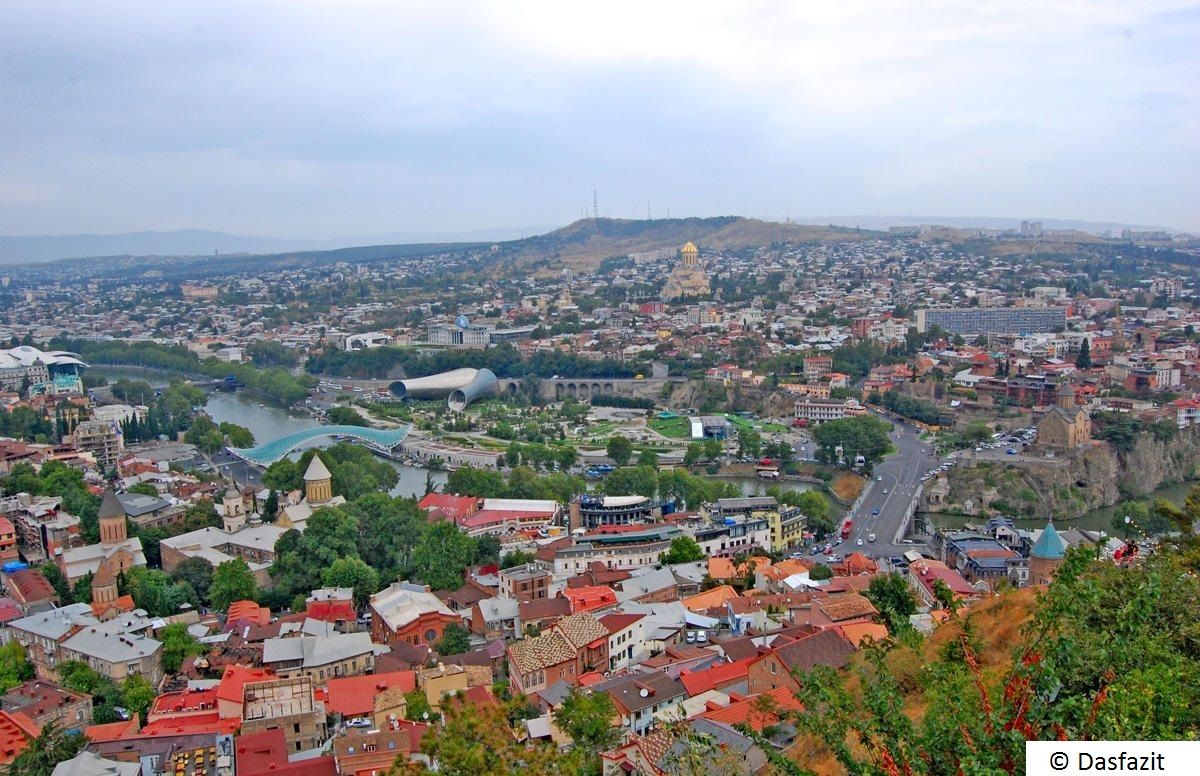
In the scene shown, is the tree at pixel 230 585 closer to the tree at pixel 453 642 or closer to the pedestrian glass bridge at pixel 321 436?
the tree at pixel 453 642

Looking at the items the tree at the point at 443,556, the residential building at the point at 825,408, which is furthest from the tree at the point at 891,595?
the residential building at the point at 825,408

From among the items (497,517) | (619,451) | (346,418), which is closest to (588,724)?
(497,517)

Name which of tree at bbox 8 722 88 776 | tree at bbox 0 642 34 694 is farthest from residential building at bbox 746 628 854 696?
tree at bbox 0 642 34 694

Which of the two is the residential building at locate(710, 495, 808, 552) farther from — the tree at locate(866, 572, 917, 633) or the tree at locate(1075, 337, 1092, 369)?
the tree at locate(1075, 337, 1092, 369)

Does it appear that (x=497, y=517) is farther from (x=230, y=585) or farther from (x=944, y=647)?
(x=944, y=647)

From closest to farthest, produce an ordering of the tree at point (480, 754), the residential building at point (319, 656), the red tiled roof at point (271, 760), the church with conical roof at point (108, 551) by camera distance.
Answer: the tree at point (480, 754), the red tiled roof at point (271, 760), the residential building at point (319, 656), the church with conical roof at point (108, 551)

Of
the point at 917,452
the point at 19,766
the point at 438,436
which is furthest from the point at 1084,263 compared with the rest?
the point at 19,766
